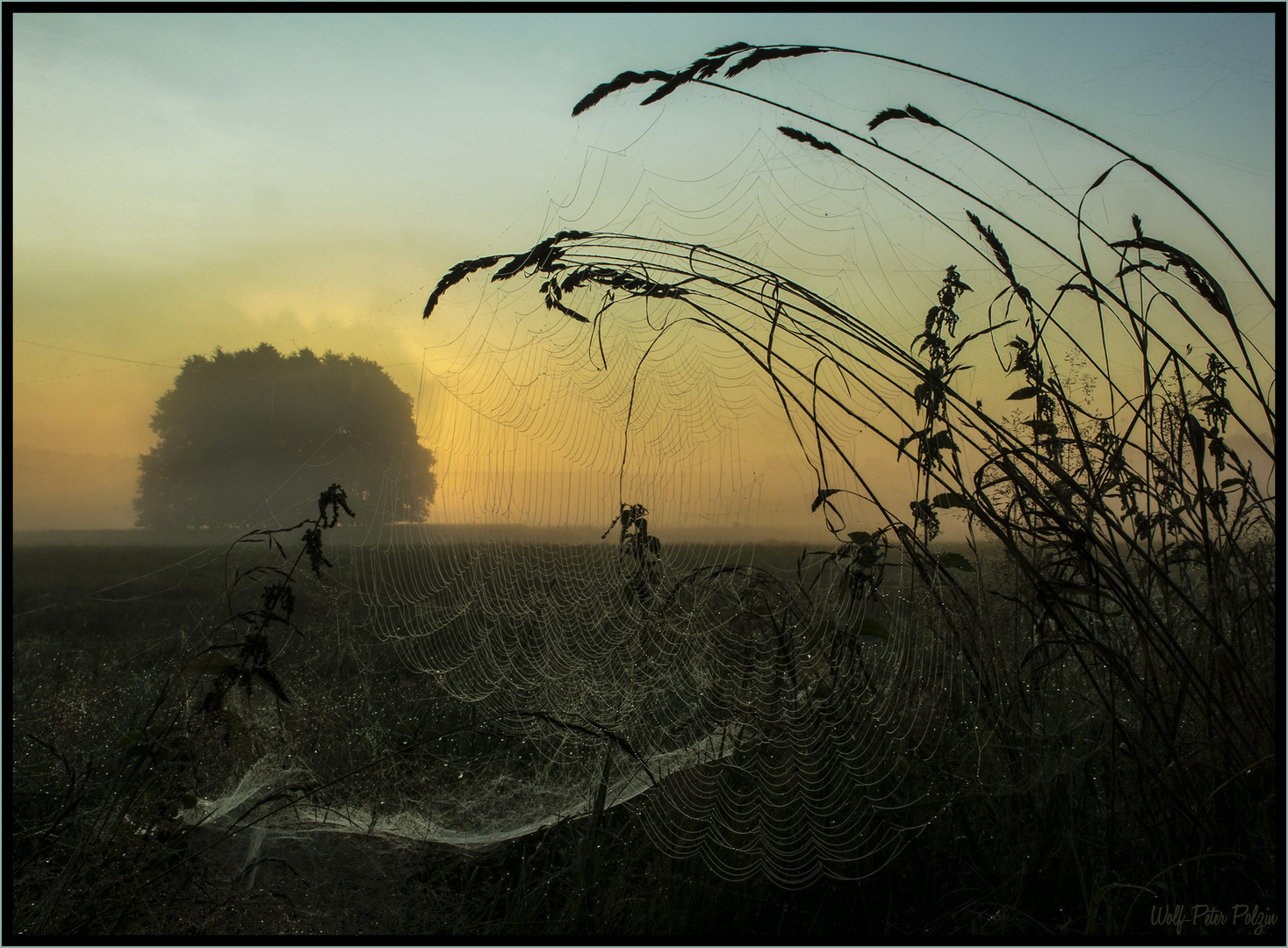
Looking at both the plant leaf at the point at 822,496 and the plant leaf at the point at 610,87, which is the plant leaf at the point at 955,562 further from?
the plant leaf at the point at 610,87

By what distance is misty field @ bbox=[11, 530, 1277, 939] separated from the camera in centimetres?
134

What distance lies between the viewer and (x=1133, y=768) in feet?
5.04

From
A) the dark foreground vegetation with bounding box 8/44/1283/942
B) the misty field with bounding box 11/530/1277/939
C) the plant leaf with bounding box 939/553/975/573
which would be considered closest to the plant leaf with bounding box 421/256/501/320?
the dark foreground vegetation with bounding box 8/44/1283/942

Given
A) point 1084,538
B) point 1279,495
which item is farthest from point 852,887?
point 1279,495

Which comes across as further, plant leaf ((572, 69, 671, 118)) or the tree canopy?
the tree canopy

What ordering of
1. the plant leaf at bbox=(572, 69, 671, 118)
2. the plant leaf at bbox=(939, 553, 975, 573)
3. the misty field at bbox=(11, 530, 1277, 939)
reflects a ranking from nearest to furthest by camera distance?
the plant leaf at bbox=(572, 69, 671, 118)
the misty field at bbox=(11, 530, 1277, 939)
the plant leaf at bbox=(939, 553, 975, 573)

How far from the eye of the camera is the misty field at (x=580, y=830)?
4.40 feet

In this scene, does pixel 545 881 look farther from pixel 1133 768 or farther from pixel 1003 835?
pixel 1133 768

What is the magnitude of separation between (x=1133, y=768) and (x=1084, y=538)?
2.61 feet

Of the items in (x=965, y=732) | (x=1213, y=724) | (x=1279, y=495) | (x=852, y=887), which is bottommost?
(x=852, y=887)

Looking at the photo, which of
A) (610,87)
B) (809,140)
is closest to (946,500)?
(809,140)

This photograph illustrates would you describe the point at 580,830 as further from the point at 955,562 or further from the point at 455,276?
the point at 455,276

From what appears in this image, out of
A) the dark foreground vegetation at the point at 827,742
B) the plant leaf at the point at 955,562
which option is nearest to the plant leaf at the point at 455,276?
the dark foreground vegetation at the point at 827,742

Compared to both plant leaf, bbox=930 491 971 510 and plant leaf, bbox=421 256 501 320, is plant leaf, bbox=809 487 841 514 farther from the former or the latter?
plant leaf, bbox=421 256 501 320
